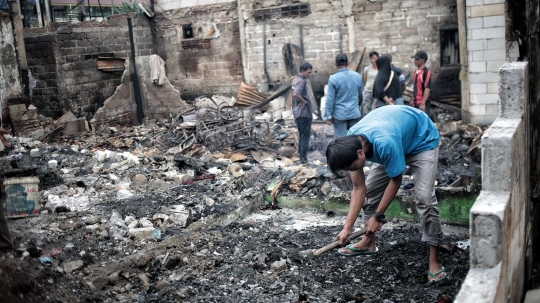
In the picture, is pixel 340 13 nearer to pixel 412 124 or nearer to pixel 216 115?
pixel 216 115

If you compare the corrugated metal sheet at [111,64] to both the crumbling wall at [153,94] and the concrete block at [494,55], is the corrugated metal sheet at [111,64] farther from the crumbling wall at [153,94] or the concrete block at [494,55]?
the concrete block at [494,55]

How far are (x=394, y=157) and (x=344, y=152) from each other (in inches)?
15.5

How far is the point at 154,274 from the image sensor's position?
4941 mm

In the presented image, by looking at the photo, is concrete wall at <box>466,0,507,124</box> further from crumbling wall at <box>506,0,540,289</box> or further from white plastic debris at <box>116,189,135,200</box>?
white plastic debris at <box>116,189,135,200</box>

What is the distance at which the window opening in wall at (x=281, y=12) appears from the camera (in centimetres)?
1384

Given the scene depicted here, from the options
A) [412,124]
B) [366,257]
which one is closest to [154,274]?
[366,257]

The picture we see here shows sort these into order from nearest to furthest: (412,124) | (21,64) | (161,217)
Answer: (412,124) < (161,217) < (21,64)

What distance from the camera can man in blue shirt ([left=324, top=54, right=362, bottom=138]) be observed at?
27.3 feet

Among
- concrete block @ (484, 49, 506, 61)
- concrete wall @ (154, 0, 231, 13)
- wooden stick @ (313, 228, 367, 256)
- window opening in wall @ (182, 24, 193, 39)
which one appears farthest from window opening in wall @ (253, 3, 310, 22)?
wooden stick @ (313, 228, 367, 256)

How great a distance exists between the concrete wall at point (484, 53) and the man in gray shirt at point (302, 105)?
409 centimetres

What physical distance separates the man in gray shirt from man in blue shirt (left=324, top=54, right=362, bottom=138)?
2.34 ft

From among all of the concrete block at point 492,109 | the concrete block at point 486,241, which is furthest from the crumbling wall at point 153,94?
the concrete block at point 486,241

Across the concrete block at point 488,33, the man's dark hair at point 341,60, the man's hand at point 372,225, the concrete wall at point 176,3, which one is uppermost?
the concrete wall at point 176,3

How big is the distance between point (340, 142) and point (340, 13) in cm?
985
